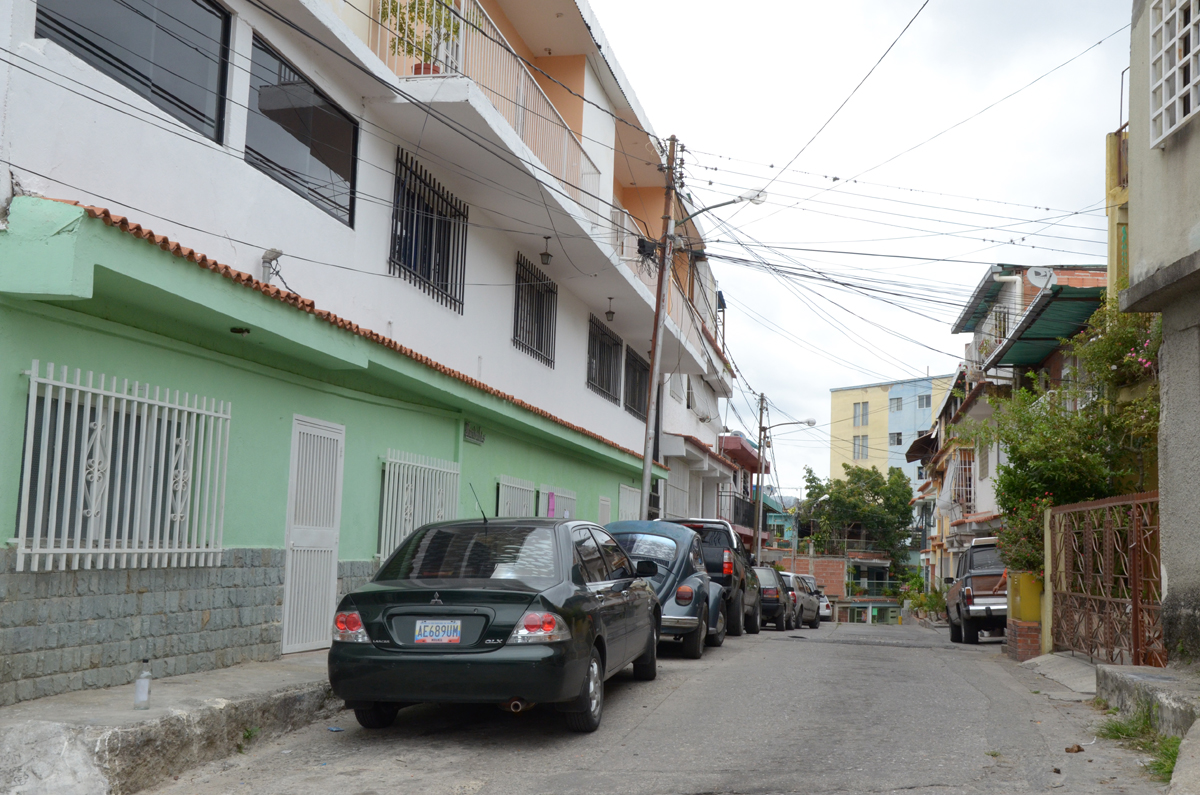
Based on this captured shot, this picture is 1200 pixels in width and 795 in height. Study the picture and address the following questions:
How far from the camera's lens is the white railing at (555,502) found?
58.4 feet

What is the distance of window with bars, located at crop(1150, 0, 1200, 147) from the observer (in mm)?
8578

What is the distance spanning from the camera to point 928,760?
21.7 ft

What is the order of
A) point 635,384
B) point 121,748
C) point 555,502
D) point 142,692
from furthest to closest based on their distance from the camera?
point 635,384
point 555,502
point 142,692
point 121,748

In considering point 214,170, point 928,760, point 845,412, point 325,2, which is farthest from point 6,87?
point 845,412

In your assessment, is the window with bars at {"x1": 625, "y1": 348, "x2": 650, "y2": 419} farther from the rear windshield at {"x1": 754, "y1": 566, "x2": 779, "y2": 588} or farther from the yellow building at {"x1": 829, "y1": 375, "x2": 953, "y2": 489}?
the yellow building at {"x1": 829, "y1": 375, "x2": 953, "y2": 489}

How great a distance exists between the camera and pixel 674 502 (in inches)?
1195

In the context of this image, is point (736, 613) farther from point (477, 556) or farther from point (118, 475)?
point (118, 475)

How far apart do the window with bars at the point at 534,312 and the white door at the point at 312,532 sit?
680cm

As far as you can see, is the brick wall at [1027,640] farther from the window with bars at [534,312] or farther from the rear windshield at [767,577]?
the rear windshield at [767,577]

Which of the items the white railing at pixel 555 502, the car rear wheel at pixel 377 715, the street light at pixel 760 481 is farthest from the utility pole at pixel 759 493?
the car rear wheel at pixel 377 715

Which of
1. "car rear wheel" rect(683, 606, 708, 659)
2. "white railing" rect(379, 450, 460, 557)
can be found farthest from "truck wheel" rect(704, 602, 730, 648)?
"white railing" rect(379, 450, 460, 557)

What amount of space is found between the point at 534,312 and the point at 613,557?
9.75 meters

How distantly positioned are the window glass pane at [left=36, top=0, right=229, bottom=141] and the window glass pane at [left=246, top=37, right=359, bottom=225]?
525 mm

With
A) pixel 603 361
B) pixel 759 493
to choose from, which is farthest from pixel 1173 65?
pixel 759 493
